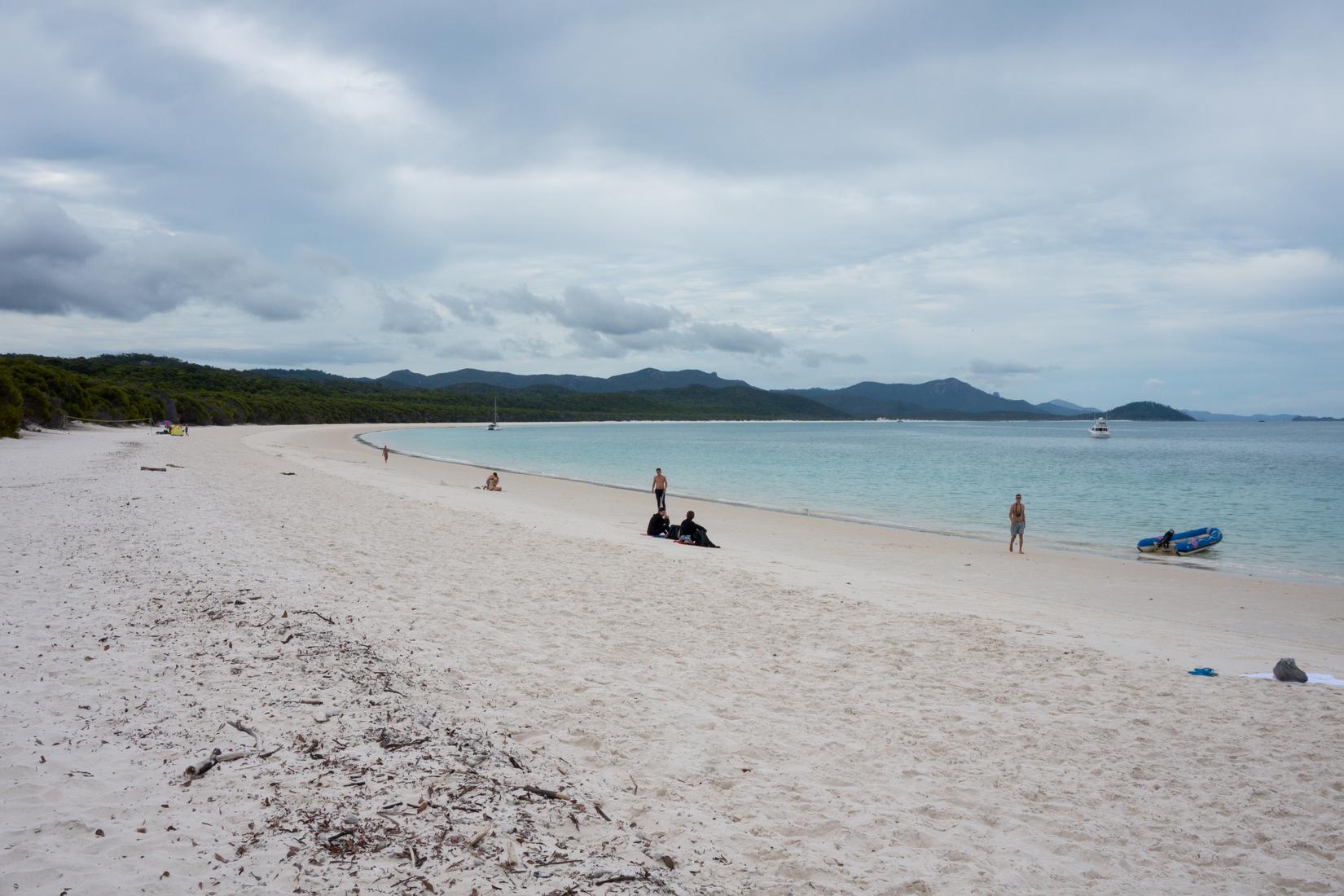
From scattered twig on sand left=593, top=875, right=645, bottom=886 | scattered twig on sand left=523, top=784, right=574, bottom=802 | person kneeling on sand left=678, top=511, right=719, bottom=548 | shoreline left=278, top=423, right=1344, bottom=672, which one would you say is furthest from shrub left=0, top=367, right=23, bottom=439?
scattered twig on sand left=593, top=875, right=645, bottom=886

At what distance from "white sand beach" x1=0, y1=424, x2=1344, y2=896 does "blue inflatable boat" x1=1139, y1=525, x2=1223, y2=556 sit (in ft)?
26.0

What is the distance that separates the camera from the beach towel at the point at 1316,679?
729 centimetres

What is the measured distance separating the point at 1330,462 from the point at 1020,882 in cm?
7741

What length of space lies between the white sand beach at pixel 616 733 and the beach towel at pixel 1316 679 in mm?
172

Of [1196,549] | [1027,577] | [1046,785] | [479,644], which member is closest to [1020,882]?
[1046,785]

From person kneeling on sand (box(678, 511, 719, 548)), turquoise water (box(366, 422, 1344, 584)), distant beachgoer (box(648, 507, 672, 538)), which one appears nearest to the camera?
person kneeling on sand (box(678, 511, 719, 548))

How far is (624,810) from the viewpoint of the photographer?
4285mm

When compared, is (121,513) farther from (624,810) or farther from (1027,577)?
(1027,577)

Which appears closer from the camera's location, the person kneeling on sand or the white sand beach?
the white sand beach

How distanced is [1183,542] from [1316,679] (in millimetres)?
13286

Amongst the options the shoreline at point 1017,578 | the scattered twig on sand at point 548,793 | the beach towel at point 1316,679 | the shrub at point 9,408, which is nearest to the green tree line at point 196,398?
the shrub at point 9,408

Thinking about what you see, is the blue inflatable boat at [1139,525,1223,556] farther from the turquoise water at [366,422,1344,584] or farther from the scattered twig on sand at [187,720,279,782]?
the scattered twig on sand at [187,720,279,782]

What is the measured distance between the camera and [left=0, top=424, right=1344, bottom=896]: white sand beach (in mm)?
3771

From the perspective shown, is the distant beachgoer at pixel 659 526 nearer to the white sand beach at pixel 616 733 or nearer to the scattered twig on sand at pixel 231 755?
the white sand beach at pixel 616 733
